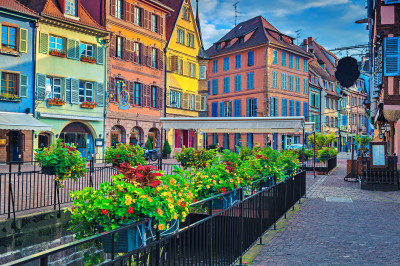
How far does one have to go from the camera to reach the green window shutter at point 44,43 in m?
26.2

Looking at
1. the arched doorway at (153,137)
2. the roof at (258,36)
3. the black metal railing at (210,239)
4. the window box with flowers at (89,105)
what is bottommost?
the black metal railing at (210,239)

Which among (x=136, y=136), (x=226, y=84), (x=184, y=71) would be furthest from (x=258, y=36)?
(x=136, y=136)

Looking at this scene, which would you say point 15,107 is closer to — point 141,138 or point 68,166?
point 141,138

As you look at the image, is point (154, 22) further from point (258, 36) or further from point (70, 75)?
point (258, 36)

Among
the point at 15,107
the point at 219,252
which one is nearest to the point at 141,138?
the point at 15,107

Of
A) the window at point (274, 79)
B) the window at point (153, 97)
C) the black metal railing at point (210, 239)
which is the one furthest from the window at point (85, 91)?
the window at point (274, 79)

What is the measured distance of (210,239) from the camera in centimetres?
Answer: 450

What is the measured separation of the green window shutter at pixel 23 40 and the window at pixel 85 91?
4.75 m

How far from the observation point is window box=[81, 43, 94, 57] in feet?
95.6

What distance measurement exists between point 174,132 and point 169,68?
5939 millimetres

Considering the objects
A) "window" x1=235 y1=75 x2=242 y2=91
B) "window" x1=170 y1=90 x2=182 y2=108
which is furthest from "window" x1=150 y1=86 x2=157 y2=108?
"window" x1=235 y1=75 x2=242 y2=91

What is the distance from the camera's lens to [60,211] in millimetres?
9773

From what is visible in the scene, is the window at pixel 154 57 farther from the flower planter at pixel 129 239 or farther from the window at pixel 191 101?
the flower planter at pixel 129 239

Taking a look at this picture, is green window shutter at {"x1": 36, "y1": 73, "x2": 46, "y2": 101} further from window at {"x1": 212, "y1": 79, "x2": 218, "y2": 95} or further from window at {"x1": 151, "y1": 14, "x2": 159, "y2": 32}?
window at {"x1": 212, "y1": 79, "x2": 218, "y2": 95}
